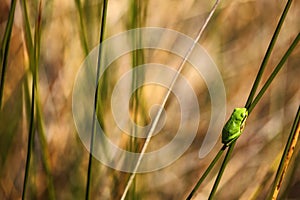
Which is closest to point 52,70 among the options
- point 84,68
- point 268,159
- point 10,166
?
point 84,68

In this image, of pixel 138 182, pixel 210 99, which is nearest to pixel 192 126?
pixel 210 99

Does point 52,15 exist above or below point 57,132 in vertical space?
above

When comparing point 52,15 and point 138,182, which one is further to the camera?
point 52,15

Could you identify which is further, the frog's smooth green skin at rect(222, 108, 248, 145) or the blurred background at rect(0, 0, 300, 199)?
the blurred background at rect(0, 0, 300, 199)

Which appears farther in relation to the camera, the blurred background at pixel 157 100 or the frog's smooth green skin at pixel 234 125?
the blurred background at pixel 157 100

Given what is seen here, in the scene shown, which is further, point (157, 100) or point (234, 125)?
point (157, 100)

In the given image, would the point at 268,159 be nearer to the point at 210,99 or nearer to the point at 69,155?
the point at 210,99

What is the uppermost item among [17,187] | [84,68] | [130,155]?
[84,68]
